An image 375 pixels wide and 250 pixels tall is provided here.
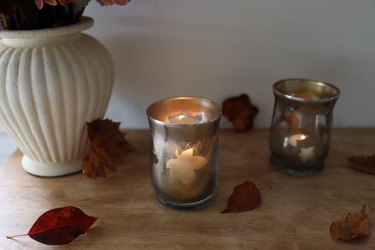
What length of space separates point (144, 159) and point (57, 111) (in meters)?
0.19

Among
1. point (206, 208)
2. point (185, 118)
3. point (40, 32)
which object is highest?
point (40, 32)

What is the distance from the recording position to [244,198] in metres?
0.54

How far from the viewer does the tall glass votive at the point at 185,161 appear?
488mm

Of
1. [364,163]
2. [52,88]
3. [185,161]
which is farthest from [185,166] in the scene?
[364,163]

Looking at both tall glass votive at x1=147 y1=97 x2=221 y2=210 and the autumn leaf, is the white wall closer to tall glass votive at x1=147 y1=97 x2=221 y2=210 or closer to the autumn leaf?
tall glass votive at x1=147 y1=97 x2=221 y2=210

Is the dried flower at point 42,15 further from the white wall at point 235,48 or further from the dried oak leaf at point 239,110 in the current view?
the dried oak leaf at point 239,110

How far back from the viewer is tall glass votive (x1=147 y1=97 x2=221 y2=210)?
0.49 m

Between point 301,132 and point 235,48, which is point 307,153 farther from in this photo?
point 235,48

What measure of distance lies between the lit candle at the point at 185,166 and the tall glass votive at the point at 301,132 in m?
0.18

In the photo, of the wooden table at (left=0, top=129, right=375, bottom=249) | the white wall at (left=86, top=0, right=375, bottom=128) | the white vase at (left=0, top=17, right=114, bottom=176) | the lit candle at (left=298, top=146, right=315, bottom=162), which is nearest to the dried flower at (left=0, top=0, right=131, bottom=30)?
the white vase at (left=0, top=17, right=114, bottom=176)

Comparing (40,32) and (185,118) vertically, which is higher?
(40,32)

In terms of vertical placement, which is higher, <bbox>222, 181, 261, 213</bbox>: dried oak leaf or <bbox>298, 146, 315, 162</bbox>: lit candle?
<bbox>298, 146, 315, 162</bbox>: lit candle

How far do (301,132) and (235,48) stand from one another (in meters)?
0.22

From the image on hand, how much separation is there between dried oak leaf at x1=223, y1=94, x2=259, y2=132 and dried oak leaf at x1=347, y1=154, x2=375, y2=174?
212 mm
